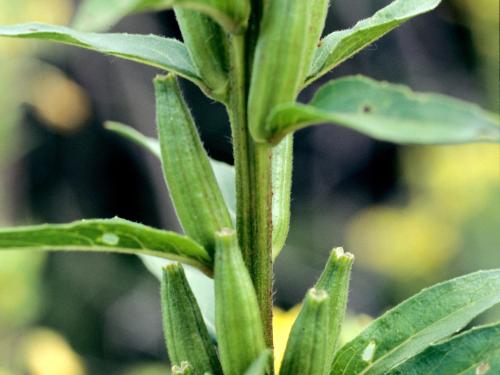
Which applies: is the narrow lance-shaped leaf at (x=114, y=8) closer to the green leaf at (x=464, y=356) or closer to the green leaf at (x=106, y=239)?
the green leaf at (x=106, y=239)

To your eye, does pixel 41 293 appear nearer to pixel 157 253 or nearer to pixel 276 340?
pixel 276 340

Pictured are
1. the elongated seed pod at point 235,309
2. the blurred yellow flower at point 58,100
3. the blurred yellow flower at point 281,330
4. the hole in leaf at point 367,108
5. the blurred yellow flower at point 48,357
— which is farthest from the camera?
the blurred yellow flower at point 58,100

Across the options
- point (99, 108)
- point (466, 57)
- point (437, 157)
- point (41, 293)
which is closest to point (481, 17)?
point (466, 57)

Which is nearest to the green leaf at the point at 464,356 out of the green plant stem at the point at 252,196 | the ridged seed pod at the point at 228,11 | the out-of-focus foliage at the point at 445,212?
the green plant stem at the point at 252,196

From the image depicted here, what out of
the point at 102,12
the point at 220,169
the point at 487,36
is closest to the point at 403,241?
the point at 487,36

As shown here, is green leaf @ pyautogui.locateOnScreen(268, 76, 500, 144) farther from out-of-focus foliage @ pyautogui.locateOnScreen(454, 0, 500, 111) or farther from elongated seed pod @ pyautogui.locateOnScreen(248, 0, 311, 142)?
out-of-focus foliage @ pyautogui.locateOnScreen(454, 0, 500, 111)

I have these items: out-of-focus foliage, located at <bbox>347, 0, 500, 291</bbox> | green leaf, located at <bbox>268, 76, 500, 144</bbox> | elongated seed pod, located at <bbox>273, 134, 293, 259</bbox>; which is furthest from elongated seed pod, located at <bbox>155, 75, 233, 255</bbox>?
out-of-focus foliage, located at <bbox>347, 0, 500, 291</bbox>
